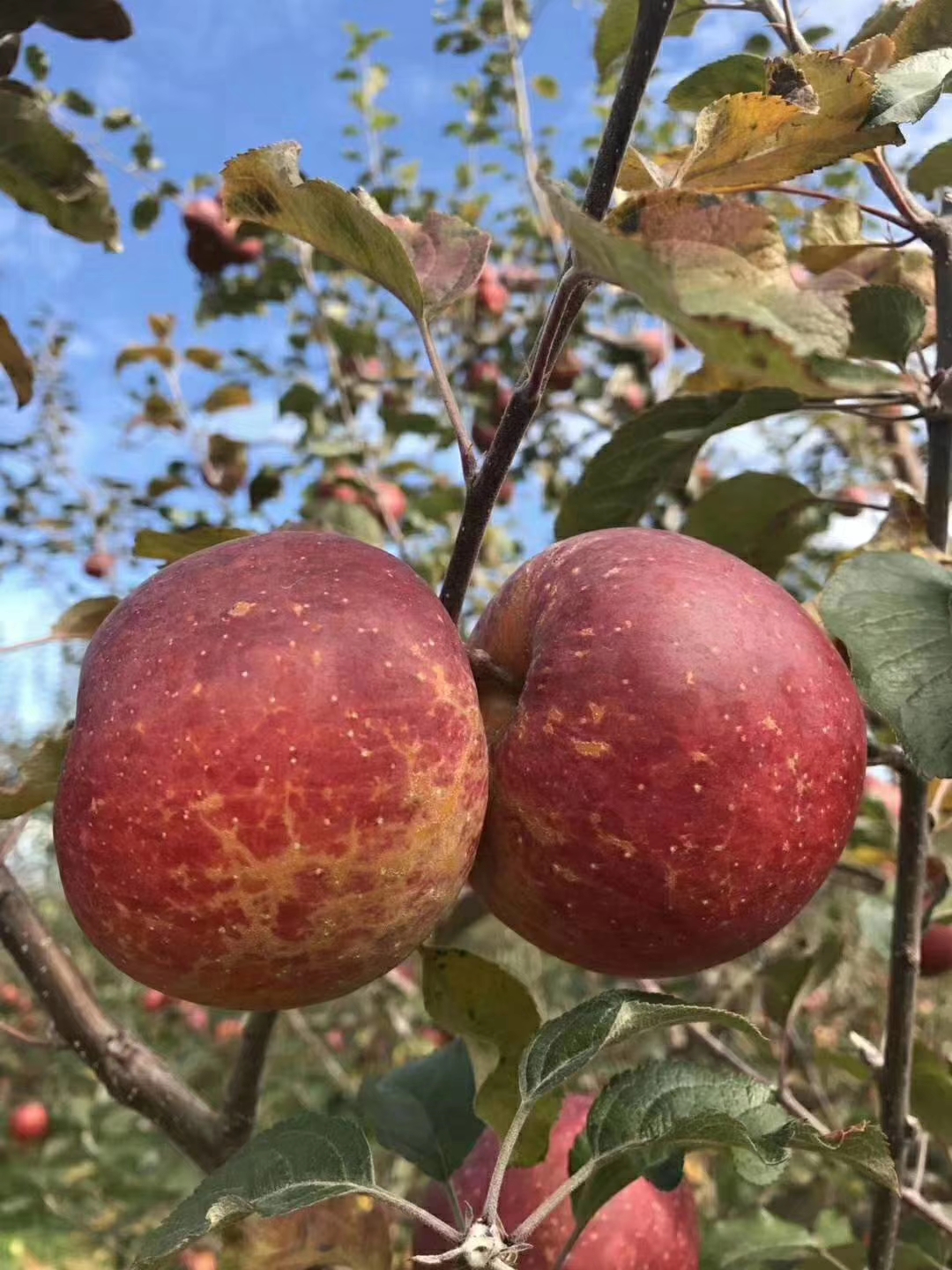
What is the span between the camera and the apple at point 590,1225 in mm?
1029

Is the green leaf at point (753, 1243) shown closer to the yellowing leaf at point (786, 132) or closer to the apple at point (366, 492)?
the yellowing leaf at point (786, 132)

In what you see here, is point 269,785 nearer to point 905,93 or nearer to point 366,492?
point 905,93

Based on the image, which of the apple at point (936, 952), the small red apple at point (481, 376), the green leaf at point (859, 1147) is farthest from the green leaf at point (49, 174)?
the small red apple at point (481, 376)

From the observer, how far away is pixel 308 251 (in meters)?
2.72

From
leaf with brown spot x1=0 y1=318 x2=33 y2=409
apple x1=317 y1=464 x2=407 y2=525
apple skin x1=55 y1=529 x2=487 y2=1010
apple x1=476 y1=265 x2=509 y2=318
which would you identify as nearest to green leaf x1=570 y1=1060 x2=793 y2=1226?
apple skin x1=55 y1=529 x2=487 y2=1010

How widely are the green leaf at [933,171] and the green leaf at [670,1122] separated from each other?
2.75 ft

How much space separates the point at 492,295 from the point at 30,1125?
274 centimetres

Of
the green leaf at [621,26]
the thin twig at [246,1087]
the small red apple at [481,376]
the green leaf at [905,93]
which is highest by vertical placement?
the green leaf at [621,26]

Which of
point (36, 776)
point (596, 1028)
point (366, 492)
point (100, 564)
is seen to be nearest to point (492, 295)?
point (366, 492)

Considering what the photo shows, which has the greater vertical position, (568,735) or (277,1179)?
(568,735)

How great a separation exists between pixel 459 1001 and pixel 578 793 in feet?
0.98

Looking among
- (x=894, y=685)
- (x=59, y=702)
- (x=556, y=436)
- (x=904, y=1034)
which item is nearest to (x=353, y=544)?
(x=894, y=685)

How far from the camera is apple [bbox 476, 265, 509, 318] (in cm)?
305

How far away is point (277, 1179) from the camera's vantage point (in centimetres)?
71
